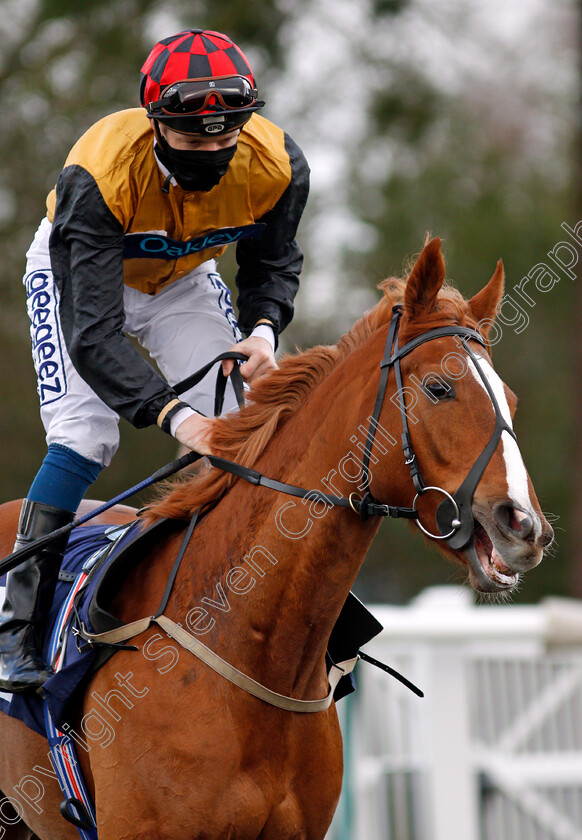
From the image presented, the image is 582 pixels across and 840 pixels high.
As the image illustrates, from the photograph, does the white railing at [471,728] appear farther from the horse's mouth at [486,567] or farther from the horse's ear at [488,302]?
the horse's mouth at [486,567]

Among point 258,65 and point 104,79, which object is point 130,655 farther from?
point 104,79

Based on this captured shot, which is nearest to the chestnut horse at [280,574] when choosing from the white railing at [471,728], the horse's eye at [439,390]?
the horse's eye at [439,390]

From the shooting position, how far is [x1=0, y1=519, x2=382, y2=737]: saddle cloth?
3.00 metres

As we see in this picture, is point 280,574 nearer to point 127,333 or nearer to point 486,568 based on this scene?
point 486,568

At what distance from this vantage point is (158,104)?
311 centimetres

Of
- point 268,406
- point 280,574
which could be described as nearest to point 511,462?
point 280,574

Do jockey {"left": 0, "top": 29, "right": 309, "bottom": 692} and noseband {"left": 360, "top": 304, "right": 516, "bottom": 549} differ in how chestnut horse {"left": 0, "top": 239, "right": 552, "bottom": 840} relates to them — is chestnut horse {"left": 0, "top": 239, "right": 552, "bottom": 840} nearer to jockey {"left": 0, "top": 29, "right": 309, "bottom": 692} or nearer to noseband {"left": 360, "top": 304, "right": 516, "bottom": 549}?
noseband {"left": 360, "top": 304, "right": 516, "bottom": 549}

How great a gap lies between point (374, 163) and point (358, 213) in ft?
3.14

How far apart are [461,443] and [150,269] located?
1.57 m

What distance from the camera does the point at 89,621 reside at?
3002 mm

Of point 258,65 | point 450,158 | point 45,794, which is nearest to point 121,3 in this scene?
point 258,65

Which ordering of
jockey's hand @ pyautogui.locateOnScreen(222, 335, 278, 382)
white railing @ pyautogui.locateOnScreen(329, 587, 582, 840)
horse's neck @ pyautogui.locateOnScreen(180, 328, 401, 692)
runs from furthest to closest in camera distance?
white railing @ pyautogui.locateOnScreen(329, 587, 582, 840)
jockey's hand @ pyautogui.locateOnScreen(222, 335, 278, 382)
horse's neck @ pyautogui.locateOnScreen(180, 328, 401, 692)

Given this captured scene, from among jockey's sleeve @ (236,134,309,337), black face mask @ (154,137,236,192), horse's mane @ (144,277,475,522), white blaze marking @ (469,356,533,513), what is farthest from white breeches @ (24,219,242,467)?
white blaze marking @ (469,356,533,513)

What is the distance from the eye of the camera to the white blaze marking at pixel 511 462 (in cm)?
243
